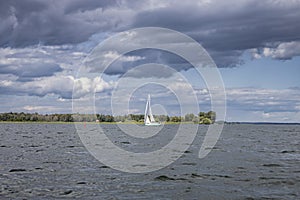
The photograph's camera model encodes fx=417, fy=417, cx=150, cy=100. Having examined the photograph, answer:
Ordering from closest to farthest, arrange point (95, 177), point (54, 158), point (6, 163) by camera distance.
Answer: point (95, 177)
point (6, 163)
point (54, 158)

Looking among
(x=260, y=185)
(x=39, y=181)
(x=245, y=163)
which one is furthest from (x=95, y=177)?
(x=245, y=163)

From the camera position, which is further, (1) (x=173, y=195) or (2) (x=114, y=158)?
(2) (x=114, y=158)

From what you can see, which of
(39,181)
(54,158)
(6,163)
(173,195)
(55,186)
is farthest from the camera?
(54,158)

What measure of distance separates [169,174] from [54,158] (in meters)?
16.4

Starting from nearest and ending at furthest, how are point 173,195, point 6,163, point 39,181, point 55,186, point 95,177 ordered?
1. point 173,195
2. point 55,186
3. point 39,181
4. point 95,177
5. point 6,163

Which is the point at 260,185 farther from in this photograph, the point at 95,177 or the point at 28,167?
the point at 28,167

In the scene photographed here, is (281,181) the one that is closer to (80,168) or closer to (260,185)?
(260,185)

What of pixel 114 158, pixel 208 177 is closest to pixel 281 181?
pixel 208 177

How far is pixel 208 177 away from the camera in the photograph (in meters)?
31.5

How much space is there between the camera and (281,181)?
29828 millimetres

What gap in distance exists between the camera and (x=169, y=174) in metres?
33.2

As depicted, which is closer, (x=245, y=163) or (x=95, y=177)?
(x=95, y=177)

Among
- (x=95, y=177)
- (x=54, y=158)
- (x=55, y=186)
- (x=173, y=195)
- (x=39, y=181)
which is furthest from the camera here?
(x=54, y=158)

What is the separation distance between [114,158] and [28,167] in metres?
11.2
